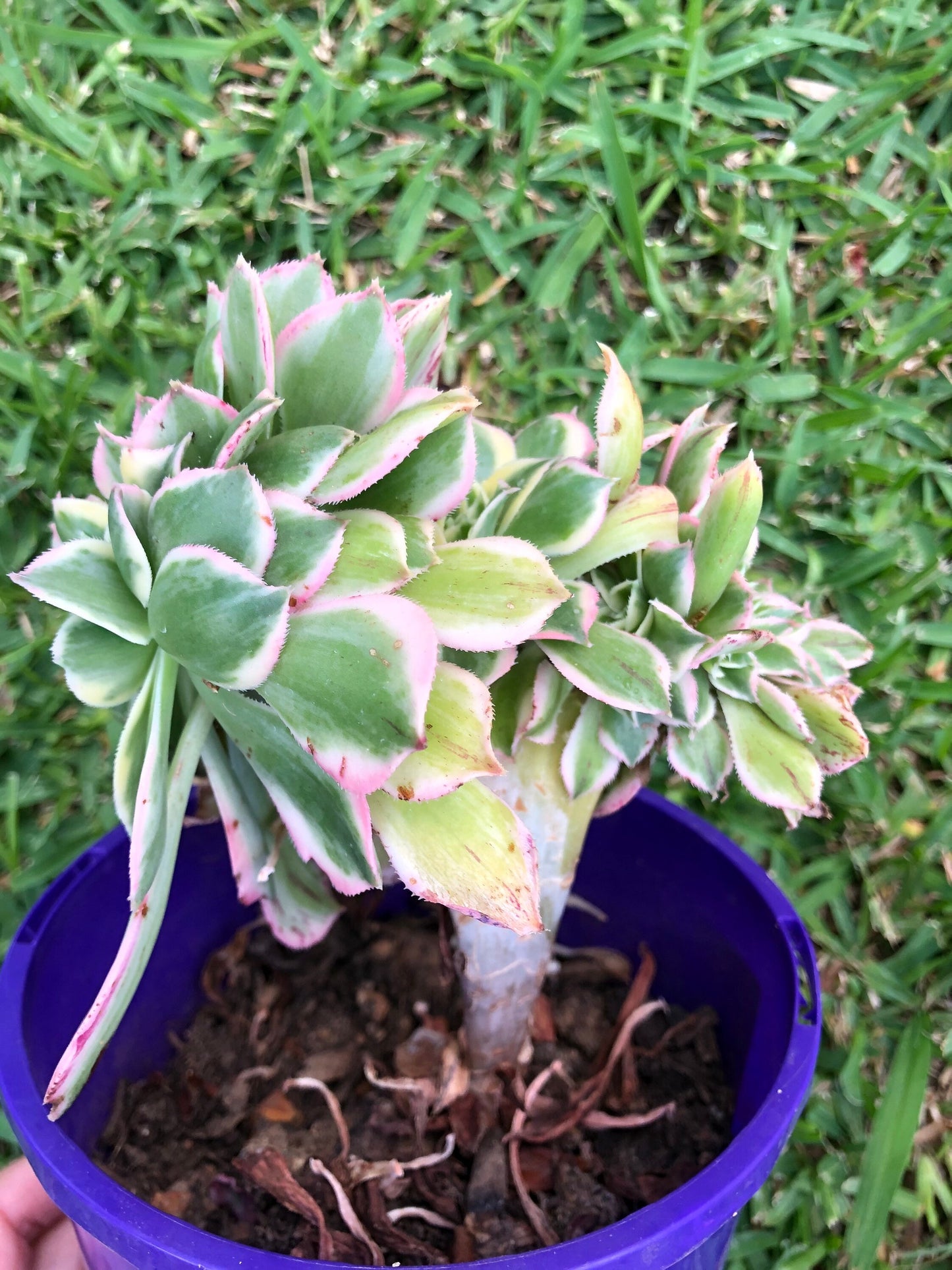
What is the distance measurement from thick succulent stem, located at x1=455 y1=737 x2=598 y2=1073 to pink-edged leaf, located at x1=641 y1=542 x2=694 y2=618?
132 millimetres

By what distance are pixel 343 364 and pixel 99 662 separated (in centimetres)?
22

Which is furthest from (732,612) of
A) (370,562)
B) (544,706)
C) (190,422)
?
(190,422)

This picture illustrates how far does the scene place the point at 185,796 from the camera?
0.57 metres

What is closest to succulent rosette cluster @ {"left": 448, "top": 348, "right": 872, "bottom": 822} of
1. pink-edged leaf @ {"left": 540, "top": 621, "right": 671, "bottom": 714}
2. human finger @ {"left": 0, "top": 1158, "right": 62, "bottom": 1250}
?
pink-edged leaf @ {"left": 540, "top": 621, "right": 671, "bottom": 714}

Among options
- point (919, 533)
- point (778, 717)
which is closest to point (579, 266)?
point (919, 533)

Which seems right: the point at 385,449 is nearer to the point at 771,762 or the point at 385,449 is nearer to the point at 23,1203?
the point at 771,762

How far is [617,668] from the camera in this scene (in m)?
0.57

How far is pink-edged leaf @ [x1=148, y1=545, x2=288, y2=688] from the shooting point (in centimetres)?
46

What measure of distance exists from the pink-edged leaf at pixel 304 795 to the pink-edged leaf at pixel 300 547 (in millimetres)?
95

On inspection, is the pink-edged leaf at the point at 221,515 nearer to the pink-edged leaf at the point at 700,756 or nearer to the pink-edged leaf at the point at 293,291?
the pink-edged leaf at the point at 293,291

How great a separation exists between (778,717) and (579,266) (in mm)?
658

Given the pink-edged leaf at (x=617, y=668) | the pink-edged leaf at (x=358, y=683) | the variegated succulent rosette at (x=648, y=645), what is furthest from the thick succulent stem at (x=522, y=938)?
the pink-edged leaf at (x=358, y=683)

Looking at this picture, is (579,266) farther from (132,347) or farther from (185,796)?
(185,796)

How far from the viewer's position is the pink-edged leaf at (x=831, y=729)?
0.63m
